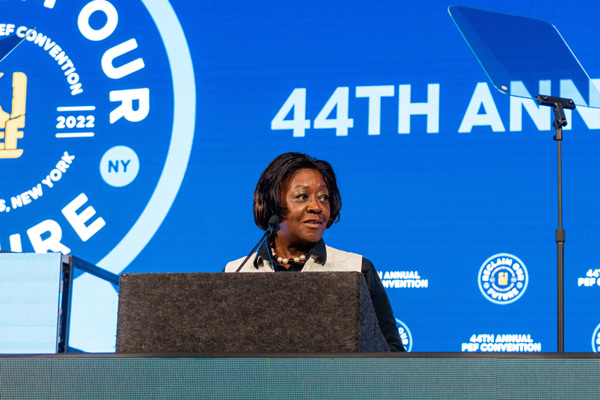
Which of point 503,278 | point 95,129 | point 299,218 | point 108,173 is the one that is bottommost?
point 503,278

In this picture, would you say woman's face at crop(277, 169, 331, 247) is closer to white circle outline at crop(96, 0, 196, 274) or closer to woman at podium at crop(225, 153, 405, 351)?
woman at podium at crop(225, 153, 405, 351)

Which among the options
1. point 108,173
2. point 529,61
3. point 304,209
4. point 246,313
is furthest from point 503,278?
point 246,313

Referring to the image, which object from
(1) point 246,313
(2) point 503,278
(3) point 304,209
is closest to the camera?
(1) point 246,313

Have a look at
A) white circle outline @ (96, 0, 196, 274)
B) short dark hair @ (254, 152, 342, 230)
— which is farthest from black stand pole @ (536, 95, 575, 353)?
white circle outline @ (96, 0, 196, 274)

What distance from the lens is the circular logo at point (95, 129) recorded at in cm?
344

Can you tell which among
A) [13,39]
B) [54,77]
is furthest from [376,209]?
[13,39]

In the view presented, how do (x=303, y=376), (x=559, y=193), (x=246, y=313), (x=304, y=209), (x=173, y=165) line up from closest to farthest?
1. (x=303, y=376)
2. (x=246, y=313)
3. (x=304, y=209)
4. (x=559, y=193)
5. (x=173, y=165)

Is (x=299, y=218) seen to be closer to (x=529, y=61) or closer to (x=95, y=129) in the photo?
(x=529, y=61)

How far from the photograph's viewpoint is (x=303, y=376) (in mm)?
1184

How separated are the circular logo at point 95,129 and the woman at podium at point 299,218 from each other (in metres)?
1.37

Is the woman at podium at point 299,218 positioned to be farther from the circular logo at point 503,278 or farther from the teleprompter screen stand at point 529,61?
the circular logo at point 503,278

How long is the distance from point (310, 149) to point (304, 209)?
48.6 inches

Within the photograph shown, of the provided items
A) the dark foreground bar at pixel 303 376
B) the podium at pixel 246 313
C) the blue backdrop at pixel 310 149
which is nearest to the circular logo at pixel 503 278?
the blue backdrop at pixel 310 149

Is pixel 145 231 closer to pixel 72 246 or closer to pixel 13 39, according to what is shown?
pixel 72 246
